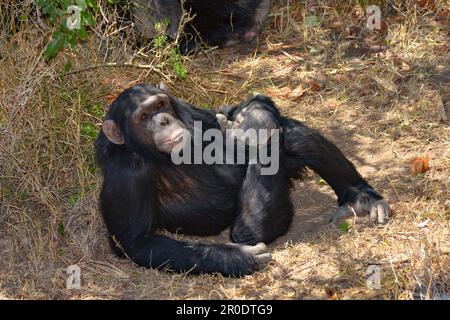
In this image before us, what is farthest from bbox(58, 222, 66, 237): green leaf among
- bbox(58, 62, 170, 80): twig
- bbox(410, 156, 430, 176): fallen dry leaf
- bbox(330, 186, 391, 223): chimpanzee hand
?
bbox(410, 156, 430, 176): fallen dry leaf

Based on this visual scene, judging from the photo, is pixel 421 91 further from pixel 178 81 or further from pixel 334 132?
pixel 178 81

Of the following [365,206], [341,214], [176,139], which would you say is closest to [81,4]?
[176,139]

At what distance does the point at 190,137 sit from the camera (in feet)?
21.6

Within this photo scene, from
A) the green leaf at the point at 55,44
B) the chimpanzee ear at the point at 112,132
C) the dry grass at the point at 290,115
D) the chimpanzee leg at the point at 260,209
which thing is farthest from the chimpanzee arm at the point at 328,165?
the green leaf at the point at 55,44

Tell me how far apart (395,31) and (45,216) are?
4412mm

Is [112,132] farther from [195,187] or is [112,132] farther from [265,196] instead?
[265,196]

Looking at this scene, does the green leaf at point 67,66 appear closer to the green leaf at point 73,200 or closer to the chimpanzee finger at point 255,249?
the green leaf at point 73,200

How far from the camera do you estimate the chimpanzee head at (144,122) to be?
21.1 feet

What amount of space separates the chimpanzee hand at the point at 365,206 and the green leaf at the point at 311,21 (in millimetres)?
3378

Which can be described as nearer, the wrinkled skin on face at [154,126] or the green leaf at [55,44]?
the wrinkled skin on face at [154,126]

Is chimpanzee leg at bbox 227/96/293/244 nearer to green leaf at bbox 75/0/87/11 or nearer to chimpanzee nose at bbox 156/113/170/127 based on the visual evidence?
chimpanzee nose at bbox 156/113/170/127

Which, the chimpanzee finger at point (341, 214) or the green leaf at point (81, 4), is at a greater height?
the green leaf at point (81, 4)

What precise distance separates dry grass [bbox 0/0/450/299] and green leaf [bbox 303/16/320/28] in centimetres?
7

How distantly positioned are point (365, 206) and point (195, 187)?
1354 millimetres
